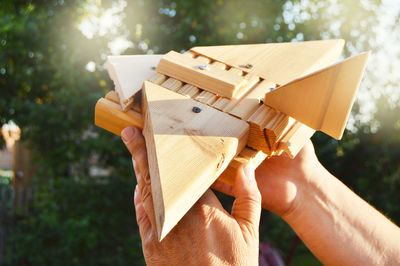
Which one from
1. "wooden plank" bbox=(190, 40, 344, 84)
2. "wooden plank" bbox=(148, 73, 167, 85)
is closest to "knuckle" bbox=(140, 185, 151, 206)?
"wooden plank" bbox=(148, 73, 167, 85)

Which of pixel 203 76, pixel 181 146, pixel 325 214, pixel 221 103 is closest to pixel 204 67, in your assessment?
pixel 203 76

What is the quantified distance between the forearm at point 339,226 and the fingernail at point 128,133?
1.02 meters

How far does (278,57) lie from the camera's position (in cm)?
151

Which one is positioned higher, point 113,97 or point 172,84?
point 172,84

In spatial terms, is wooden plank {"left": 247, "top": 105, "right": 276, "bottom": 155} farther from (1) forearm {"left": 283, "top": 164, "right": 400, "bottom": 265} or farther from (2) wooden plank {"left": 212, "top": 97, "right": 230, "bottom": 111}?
(1) forearm {"left": 283, "top": 164, "right": 400, "bottom": 265}

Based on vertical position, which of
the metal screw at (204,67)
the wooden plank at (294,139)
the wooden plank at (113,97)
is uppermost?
the metal screw at (204,67)

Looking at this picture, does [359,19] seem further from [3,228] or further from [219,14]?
[3,228]

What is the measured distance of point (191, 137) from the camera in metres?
1.05

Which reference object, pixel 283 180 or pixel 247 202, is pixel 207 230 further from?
pixel 283 180

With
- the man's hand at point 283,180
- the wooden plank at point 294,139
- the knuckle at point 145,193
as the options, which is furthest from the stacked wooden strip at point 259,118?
the man's hand at point 283,180

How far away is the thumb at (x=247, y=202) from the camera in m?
1.21

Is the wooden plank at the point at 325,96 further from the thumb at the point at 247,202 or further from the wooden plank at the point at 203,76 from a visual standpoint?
the thumb at the point at 247,202

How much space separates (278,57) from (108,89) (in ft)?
9.82

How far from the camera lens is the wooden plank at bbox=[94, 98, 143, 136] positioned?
4.20ft
